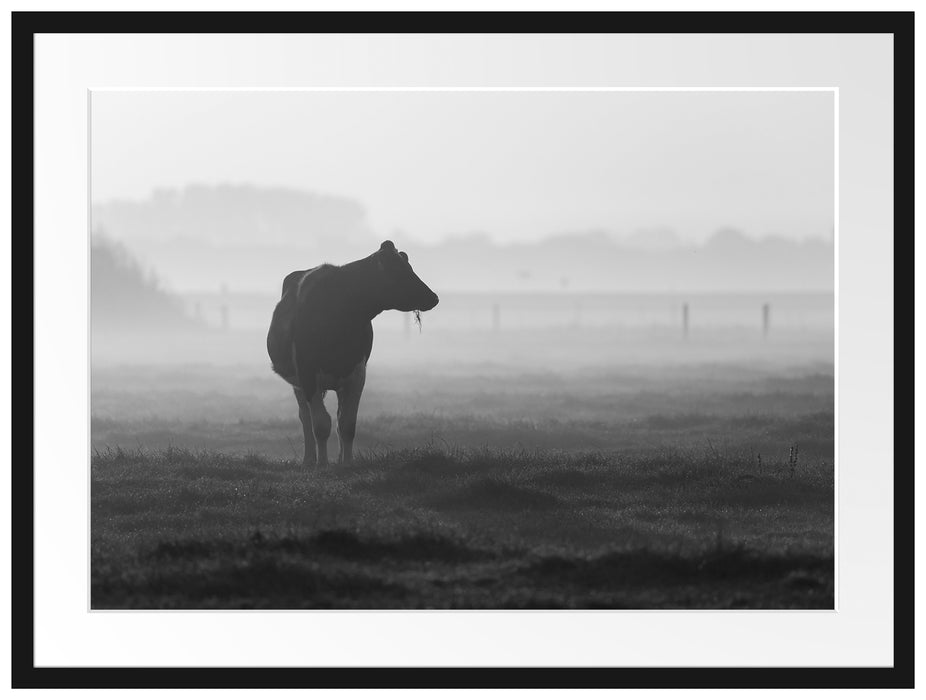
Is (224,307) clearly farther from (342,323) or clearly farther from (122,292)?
(342,323)

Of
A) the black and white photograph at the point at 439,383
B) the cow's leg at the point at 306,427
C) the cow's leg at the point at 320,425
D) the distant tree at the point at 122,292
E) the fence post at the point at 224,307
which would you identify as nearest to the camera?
the black and white photograph at the point at 439,383

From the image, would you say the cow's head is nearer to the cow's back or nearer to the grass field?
the cow's back

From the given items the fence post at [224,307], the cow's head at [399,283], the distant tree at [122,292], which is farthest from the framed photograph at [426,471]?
the fence post at [224,307]

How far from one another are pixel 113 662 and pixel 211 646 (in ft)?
3.41

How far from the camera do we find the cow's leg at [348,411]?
1402 cm

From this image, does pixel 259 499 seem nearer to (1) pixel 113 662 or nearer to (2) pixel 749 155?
(1) pixel 113 662

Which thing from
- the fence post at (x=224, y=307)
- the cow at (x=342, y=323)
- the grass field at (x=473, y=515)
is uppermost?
the fence post at (x=224, y=307)

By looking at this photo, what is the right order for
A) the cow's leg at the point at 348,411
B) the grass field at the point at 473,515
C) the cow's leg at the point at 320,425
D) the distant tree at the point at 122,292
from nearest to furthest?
the grass field at the point at 473,515 → the cow's leg at the point at 320,425 → the cow's leg at the point at 348,411 → the distant tree at the point at 122,292

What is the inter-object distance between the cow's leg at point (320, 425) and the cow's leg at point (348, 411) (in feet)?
0.69

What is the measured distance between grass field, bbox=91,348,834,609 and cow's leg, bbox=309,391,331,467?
0.39 meters

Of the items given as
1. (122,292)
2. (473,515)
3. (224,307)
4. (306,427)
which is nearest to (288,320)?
(306,427)

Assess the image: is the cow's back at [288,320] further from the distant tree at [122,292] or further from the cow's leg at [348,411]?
the distant tree at [122,292]

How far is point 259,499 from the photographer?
1208 centimetres

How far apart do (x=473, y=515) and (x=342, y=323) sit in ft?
12.0
